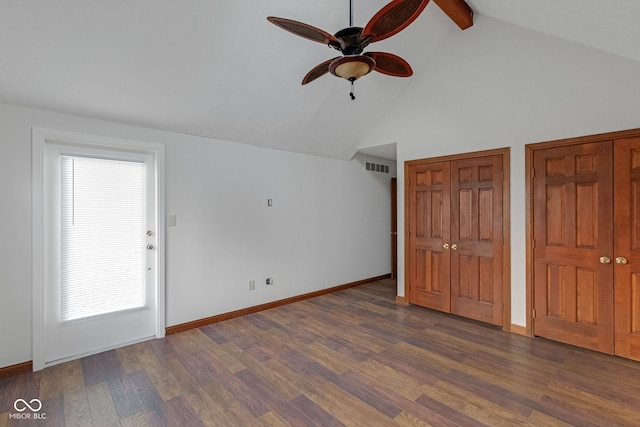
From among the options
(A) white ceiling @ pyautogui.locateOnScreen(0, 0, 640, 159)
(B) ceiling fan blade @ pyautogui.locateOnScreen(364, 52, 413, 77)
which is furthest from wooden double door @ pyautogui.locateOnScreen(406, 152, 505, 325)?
(B) ceiling fan blade @ pyautogui.locateOnScreen(364, 52, 413, 77)

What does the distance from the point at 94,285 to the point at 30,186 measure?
1.08 m

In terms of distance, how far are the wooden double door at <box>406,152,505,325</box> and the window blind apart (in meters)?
3.53

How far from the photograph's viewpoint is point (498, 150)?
349 centimetres

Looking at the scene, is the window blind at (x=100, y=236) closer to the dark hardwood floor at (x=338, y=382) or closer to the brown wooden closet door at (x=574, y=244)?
the dark hardwood floor at (x=338, y=382)

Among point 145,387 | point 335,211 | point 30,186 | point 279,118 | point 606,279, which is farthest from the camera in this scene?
point 335,211

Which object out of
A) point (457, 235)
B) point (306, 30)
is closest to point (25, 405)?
point (306, 30)

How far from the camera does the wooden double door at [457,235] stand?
140 inches

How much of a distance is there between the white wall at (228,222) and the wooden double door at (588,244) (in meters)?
2.81

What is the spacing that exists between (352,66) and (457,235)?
9.17 ft

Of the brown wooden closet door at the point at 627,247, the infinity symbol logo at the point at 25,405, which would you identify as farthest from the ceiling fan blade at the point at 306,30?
the infinity symbol logo at the point at 25,405

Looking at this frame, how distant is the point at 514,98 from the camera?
133 inches

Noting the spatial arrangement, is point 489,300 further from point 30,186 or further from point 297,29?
point 30,186

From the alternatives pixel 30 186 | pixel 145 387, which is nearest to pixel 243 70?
pixel 30 186

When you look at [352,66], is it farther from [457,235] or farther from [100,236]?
[100,236]
